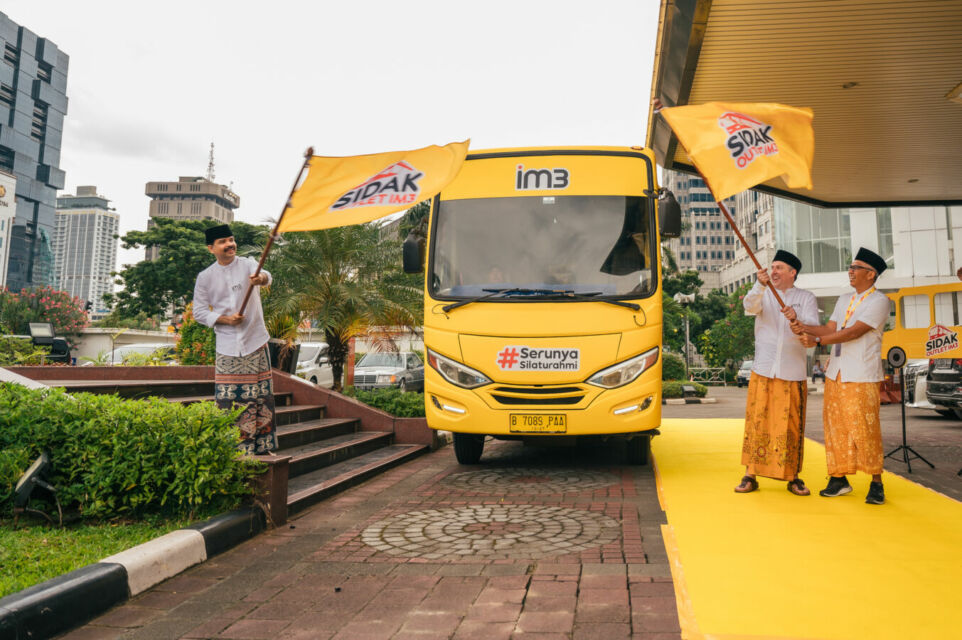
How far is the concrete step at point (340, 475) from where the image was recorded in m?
5.76

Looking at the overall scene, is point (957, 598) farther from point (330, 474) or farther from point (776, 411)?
point (330, 474)

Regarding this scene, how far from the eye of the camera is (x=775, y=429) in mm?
6020

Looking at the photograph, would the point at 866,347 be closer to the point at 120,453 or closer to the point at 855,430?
the point at 855,430

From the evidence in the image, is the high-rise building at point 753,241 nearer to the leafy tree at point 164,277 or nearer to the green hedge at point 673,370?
the green hedge at point 673,370

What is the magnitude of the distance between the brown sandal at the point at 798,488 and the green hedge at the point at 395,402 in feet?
17.4

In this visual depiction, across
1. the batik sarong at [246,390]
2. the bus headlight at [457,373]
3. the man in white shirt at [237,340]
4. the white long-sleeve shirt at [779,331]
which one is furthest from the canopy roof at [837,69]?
the batik sarong at [246,390]

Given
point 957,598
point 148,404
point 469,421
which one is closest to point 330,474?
point 469,421

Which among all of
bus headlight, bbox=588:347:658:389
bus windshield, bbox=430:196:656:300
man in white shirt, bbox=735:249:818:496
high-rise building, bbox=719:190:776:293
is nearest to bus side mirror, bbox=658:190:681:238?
bus windshield, bbox=430:196:656:300

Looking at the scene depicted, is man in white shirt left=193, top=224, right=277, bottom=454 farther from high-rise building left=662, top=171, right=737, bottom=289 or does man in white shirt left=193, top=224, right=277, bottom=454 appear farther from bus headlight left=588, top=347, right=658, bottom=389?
high-rise building left=662, top=171, right=737, bottom=289

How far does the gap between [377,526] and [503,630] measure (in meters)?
2.26

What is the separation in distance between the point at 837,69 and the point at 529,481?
19.2ft

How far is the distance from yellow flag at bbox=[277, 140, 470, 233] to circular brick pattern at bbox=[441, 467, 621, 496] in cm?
287

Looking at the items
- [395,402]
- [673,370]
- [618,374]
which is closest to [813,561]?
[618,374]

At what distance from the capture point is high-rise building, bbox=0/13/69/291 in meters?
108
